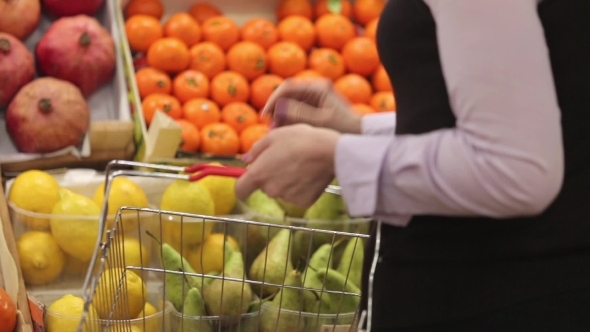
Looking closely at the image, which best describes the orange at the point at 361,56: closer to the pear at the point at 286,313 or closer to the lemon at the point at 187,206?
the lemon at the point at 187,206

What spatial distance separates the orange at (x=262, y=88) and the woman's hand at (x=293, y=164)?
1.01 metres

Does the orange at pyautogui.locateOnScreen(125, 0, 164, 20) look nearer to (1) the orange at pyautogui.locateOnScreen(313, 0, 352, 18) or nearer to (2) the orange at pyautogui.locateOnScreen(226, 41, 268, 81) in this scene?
(2) the orange at pyautogui.locateOnScreen(226, 41, 268, 81)

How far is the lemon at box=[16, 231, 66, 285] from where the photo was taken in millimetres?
1009

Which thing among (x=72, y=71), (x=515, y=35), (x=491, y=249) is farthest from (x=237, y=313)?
(x=72, y=71)

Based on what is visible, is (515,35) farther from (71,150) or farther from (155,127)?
(71,150)

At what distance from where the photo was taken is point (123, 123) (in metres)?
1.27

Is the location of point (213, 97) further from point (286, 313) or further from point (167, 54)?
point (286, 313)

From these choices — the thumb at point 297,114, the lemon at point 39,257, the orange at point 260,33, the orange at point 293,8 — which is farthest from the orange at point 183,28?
the thumb at point 297,114

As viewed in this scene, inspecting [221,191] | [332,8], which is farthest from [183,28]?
[221,191]

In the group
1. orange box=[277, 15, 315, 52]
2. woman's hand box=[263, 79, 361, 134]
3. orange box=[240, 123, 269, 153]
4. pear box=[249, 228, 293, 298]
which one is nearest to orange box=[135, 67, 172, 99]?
orange box=[240, 123, 269, 153]

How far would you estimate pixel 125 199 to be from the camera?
1.04 metres

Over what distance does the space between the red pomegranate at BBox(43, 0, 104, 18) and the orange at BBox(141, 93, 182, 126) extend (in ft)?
0.78

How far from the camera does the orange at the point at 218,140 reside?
55.8 inches

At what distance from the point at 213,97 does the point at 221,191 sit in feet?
1.64
